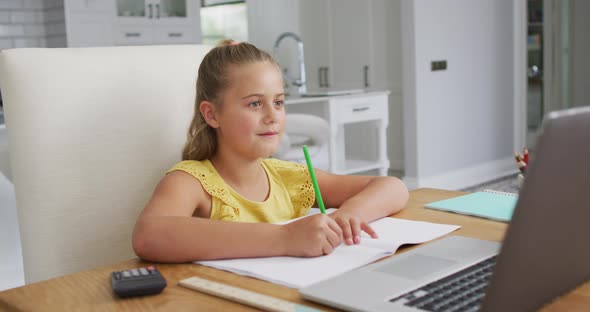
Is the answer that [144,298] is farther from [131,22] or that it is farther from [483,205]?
[131,22]

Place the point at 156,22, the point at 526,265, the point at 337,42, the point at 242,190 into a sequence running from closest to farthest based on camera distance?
the point at 526,265, the point at 242,190, the point at 156,22, the point at 337,42

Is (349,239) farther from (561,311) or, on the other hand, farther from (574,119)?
(574,119)

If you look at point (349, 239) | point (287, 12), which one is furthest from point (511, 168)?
point (349, 239)

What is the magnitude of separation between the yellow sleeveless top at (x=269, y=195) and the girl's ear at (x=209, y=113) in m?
0.08

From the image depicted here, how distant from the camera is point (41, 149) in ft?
4.03

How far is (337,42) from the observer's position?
234 inches

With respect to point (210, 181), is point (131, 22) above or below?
above

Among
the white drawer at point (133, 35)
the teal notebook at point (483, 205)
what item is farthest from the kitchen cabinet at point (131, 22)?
the teal notebook at point (483, 205)

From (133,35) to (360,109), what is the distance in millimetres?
1820

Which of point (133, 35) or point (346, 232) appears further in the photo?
point (133, 35)

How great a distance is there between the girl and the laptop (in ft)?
0.55

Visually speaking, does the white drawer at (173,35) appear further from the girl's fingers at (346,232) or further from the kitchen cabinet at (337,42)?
the girl's fingers at (346,232)

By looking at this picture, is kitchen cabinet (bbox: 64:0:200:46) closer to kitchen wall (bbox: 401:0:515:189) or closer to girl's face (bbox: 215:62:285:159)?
kitchen wall (bbox: 401:0:515:189)

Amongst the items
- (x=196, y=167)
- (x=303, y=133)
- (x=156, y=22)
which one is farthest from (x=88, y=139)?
(x=156, y=22)
